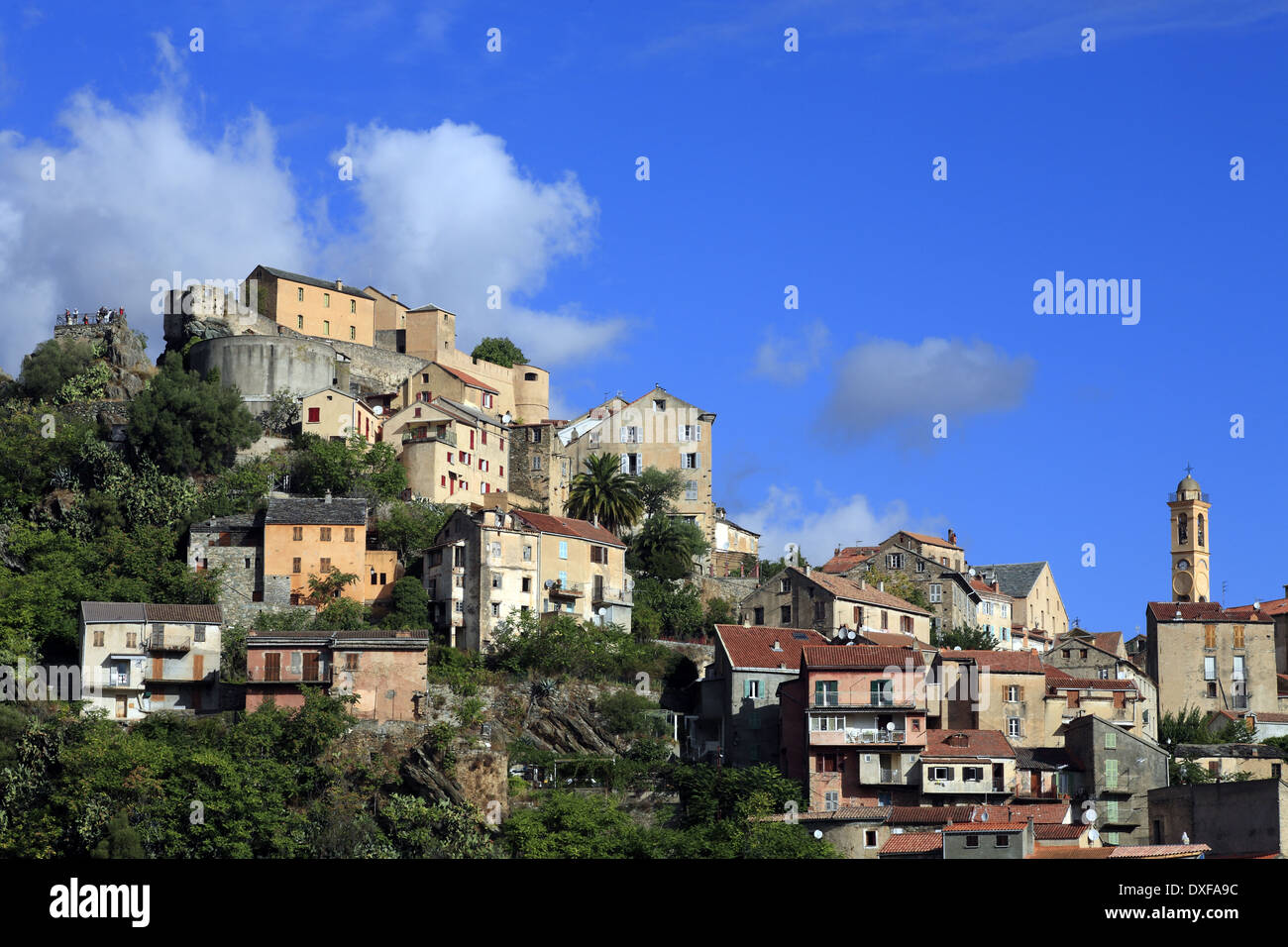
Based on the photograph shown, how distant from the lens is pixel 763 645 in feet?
235

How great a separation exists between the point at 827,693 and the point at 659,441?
36.9 metres

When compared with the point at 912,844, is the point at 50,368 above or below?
above

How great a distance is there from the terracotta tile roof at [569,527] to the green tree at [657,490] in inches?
388

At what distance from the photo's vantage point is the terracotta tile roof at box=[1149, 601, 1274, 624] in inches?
3243

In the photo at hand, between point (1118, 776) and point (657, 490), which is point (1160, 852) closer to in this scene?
point (1118, 776)

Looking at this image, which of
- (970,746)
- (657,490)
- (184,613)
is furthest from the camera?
(657,490)

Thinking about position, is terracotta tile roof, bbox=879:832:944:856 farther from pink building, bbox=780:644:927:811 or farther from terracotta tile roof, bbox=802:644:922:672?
terracotta tile roof, bbox=802:644:922:672

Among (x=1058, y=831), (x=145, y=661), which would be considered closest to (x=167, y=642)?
(x=145, y=661)

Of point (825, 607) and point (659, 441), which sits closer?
point (825, 607)

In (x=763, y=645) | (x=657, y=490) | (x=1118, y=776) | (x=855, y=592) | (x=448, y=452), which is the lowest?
(x=1118, y=776)

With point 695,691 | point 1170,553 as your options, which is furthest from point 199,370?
point 1170,553

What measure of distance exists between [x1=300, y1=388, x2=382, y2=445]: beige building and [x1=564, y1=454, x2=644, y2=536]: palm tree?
1165cm

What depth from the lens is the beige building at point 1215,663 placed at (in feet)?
265

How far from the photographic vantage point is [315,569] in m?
74.5
